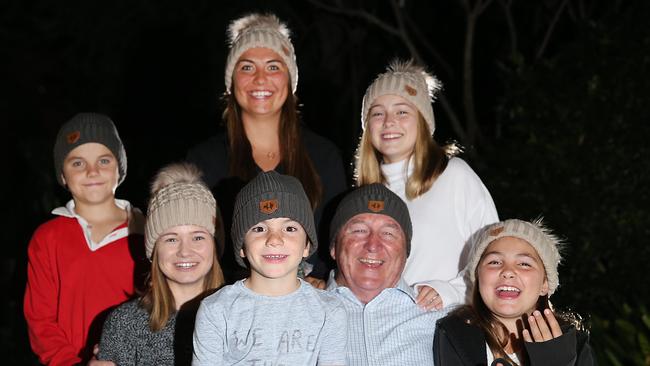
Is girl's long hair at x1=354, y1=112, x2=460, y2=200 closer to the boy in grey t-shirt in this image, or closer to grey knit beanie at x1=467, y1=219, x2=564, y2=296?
grey knit beanie at x1=467, y1=219, x2=564, y2=296

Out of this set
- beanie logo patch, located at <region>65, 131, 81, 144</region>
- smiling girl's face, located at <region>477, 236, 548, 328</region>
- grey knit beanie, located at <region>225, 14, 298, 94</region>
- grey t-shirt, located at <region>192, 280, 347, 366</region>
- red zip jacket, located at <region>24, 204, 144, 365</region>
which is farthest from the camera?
grey knit beanie, located at <region>225, 14, 298, 94</region>

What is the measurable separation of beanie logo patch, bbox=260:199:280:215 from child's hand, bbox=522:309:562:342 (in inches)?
55.6

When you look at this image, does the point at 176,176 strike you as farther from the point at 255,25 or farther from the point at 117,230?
the point at 255,25

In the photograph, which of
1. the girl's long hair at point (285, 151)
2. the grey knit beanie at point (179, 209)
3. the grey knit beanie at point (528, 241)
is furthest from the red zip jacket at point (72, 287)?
the grey knit beanie at point (528, 241)

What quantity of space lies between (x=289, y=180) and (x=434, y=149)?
1.14 metres

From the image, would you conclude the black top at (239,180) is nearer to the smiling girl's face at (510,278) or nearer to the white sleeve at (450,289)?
the white sleeve at (450,289)

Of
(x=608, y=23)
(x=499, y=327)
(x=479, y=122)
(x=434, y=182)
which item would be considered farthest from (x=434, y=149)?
(x=479, y=122)

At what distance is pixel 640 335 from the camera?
24.2 feet

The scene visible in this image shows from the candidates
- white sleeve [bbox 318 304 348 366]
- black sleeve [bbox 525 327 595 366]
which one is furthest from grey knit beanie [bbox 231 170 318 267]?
black sleeve [bbox 525 327 595 366]

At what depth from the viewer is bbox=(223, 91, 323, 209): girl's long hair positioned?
6.14 m

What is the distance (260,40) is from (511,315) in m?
2.17

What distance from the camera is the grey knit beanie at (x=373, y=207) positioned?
5.52 meters

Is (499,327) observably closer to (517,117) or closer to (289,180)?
(289,180)

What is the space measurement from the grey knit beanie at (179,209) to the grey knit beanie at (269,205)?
1.28ft
